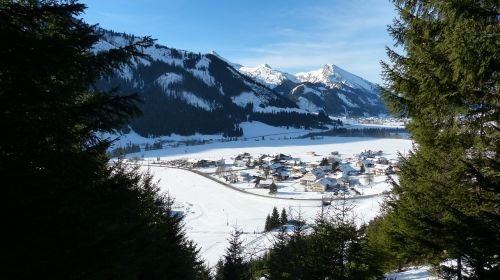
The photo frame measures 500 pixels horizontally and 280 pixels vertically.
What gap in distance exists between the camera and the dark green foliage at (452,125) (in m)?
5.09

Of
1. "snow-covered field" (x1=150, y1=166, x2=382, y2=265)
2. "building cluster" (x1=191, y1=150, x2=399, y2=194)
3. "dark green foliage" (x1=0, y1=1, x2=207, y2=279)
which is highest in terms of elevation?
"dark green foliage" (x1=0, y1=1, x2=207, y2=279)

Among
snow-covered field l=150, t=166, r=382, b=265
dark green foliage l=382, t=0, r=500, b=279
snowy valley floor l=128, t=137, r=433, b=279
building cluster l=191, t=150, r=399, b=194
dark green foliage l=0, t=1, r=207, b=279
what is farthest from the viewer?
building cluster l=191, t=150, r=399, b=194

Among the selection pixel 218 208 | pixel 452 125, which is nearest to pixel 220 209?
pixel 218 208

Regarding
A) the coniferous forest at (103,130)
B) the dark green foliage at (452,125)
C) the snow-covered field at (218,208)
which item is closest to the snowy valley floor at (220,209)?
the snow-covered field at (218,208)

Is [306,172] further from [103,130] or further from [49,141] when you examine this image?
[49,141]

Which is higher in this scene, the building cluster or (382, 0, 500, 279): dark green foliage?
(382, 0, 500, 279): dark green foliage

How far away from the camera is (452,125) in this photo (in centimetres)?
691

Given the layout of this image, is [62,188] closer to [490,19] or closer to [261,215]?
[490,19]

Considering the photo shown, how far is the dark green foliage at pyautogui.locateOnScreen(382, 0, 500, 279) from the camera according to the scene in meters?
5.09

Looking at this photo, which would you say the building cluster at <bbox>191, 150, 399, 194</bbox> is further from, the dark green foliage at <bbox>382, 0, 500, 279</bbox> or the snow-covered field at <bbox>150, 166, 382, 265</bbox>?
the dark green foliage at <bbox>382, 0, 500, 279</bbox>

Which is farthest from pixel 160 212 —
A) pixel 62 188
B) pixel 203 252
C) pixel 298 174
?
pixel 298 174

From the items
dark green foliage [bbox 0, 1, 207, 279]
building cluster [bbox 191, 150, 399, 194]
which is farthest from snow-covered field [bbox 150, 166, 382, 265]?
dark green foliage [bbox 0, 1, 207, 279]

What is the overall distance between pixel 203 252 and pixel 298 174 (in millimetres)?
53835

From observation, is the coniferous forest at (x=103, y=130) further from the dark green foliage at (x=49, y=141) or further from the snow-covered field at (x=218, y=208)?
the snow-covered field at (x=218, y=208)
